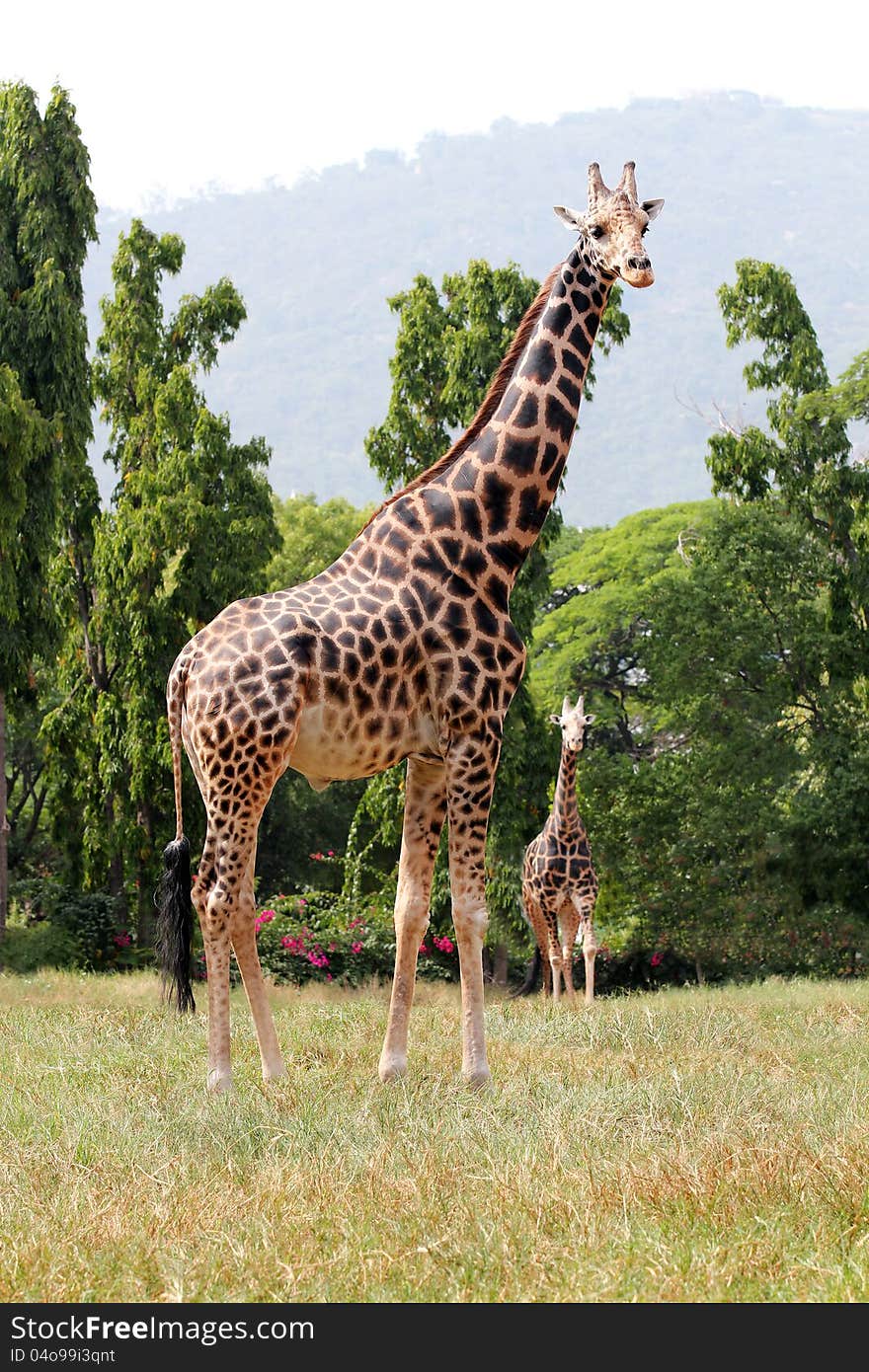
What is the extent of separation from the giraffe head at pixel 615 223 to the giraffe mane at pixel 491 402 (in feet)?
0.91

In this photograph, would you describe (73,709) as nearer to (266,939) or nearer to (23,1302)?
(266,939)

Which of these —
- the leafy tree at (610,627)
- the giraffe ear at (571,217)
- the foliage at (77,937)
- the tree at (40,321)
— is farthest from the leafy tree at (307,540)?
the giraffe ear at (571,217)

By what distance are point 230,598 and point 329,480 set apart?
139 metres

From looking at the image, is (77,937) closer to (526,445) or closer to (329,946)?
(329,946)

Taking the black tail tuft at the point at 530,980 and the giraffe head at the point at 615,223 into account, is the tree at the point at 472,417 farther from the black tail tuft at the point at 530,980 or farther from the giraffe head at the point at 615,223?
the giraffe head at the point at 615,223

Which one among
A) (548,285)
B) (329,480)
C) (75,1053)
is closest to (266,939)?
(75,1053)

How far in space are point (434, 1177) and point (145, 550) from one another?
19.0m

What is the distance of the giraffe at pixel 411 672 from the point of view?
7.41 metres

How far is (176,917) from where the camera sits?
8.31 meters

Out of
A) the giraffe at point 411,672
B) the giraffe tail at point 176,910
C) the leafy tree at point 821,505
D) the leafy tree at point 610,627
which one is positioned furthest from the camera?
the leafy tree at point 610,627

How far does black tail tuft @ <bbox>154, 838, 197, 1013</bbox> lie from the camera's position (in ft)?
27.1

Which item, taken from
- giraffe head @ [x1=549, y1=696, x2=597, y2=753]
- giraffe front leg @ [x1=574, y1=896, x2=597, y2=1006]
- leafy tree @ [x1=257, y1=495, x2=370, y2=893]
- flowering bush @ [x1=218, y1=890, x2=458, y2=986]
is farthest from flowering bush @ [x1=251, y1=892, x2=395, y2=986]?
giraffe head @ [x1=549, y1=696, x2=597, y2=753]

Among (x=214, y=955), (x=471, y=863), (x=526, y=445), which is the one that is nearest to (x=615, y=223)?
(x=526, y=445)

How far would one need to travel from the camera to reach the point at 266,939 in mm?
24094
